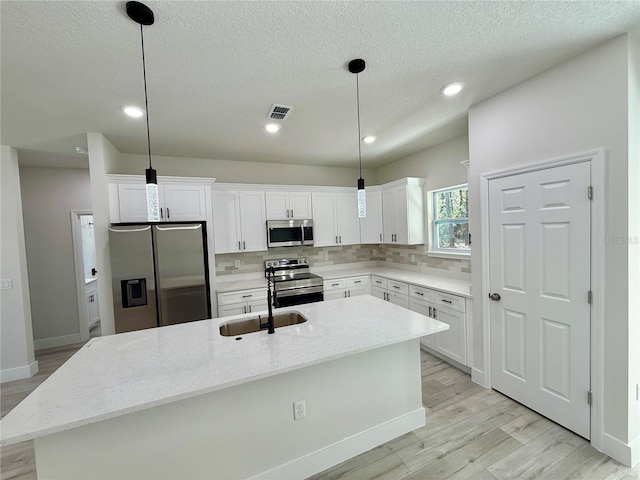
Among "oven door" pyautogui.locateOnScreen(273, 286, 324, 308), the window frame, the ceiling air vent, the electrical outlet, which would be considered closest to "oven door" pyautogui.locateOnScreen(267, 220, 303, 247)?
"oven door" pyautogui.locateOnScreen(273, 286, 324, 308)

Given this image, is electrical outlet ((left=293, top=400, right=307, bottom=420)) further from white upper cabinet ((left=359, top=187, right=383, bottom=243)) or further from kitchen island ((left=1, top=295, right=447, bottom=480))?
white upper cabinet ((left=359, top=187, right=383, bottom=243))

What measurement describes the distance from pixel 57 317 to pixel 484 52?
20.5 ft

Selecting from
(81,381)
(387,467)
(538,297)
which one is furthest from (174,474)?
(538,297)

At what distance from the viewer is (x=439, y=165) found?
12.3 ft

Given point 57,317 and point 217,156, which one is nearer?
point 217,156

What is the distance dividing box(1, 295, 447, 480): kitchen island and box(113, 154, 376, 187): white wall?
8.44ft

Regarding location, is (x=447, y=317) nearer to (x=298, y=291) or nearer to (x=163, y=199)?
(x=298, y=291)

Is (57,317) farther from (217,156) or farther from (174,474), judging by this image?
(174,474)

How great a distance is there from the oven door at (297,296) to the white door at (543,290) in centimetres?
219

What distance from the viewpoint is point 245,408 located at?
1.63 m

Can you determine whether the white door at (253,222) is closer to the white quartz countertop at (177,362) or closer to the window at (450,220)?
the white quartz countertop at (177,362)

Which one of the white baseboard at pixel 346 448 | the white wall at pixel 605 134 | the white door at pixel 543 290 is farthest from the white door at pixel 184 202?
the white wall at pixel 605 134

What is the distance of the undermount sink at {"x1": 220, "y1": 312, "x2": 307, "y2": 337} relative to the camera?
2188 millimetres

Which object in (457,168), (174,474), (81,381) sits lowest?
(174,474)
